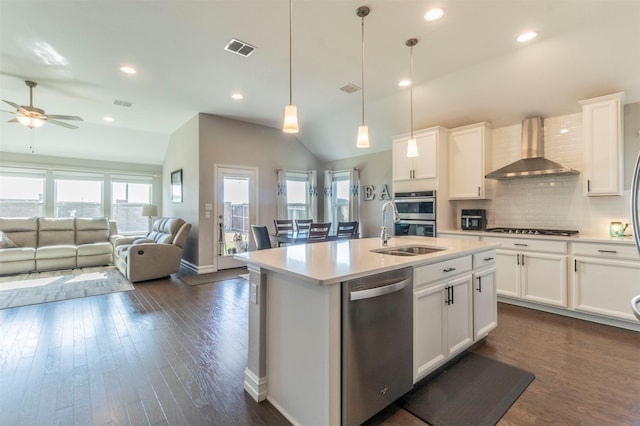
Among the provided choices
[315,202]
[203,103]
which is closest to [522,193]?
[315,202]

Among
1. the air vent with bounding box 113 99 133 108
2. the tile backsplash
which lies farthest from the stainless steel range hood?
the air vent with bounding box 113 99 133 108

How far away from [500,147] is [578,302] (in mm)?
2331

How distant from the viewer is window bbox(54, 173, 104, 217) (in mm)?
6879

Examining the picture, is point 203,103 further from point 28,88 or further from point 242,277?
point 242,277

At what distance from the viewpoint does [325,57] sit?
3453 mm

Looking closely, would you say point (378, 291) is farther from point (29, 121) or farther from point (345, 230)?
point (29, 121)

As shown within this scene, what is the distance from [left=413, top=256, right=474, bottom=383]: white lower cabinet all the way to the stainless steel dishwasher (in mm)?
107

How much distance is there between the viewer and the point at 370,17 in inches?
107

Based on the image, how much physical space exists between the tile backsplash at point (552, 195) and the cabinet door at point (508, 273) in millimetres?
804

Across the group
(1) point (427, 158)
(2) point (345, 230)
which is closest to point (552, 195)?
(1) point (427, 158)

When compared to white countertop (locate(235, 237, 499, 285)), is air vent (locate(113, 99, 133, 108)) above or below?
above

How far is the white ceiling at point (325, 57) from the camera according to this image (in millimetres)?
2646

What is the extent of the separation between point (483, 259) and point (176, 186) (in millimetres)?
6379

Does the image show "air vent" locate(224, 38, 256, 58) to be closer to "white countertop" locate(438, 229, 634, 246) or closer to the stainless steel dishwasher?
the stainless steel dishwasher
